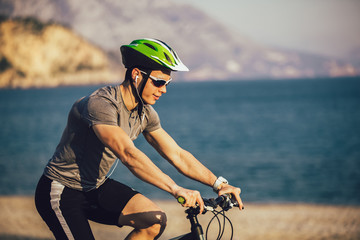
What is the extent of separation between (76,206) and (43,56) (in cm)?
11860

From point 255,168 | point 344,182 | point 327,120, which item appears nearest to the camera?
point 344,182

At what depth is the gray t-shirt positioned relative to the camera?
3264 millimetres

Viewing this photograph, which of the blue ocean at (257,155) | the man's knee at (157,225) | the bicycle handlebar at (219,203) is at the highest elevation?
the blue ocean at (257,155)

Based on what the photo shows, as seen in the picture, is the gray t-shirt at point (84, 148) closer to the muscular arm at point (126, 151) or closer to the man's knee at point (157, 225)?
the muscular arm at point (126, 151)

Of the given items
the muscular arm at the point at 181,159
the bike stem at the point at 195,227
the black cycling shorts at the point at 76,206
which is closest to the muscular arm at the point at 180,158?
the muscular arm at the point at 181,159

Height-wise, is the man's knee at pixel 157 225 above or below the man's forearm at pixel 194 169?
below

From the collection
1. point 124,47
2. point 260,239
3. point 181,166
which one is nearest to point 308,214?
point 260,239

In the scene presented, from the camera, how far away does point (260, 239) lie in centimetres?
894

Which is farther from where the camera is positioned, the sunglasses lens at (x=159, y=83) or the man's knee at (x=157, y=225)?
the sunglasses lens at (x=159, y=83)

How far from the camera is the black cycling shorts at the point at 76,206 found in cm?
328

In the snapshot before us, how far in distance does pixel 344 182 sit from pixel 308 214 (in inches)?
415

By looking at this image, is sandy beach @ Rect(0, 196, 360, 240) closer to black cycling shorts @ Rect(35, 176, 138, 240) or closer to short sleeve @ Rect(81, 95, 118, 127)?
black cycling shorts @ Rect(35, 176, 138, 240)

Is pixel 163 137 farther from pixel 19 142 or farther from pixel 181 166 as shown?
pixel 19 142

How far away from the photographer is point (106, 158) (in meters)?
3.45
